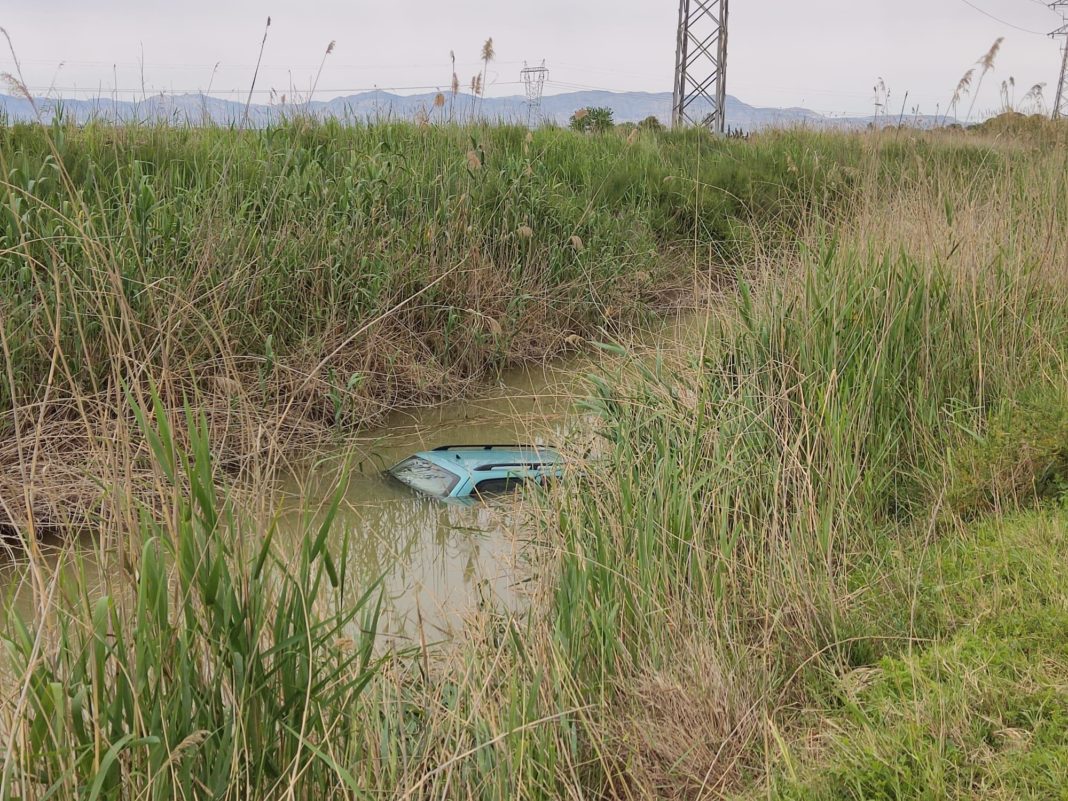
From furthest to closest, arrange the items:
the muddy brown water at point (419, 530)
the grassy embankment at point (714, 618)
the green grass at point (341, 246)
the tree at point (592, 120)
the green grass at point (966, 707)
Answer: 1. the tree at point (592, 120)
2. the green grass at point (341, 246)
3. the muddy brown water at point (419, 530)
4. the green grass at point (966, 707)
5. the grassy embankment at point (714, 618)

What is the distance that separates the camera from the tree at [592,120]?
11186mm

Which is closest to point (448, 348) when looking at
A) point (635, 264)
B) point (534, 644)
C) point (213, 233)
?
point (213, 233)

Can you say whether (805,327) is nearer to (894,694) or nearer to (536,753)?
(894,694)

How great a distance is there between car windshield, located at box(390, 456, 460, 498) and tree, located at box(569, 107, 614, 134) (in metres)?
7.24

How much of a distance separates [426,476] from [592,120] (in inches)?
377

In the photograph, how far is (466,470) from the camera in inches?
172

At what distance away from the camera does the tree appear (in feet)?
36.7

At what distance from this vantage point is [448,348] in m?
6.17

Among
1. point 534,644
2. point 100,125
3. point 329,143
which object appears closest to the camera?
point 534,644

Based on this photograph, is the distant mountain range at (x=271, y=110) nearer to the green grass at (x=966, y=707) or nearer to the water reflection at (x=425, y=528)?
the water reflection at (x=425, y=528)

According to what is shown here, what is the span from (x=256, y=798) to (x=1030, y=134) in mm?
9159

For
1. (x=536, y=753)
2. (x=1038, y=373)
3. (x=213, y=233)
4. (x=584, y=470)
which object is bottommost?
(x=536, y=753)

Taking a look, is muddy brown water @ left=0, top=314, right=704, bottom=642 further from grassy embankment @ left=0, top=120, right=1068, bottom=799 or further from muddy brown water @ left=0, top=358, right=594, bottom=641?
grassy embankment @ left=0, top=120, right=1068, bottom=799

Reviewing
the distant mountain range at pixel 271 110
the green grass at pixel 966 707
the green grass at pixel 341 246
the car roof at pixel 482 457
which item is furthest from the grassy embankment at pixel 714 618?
the distant mountain range at pixel 271 110
